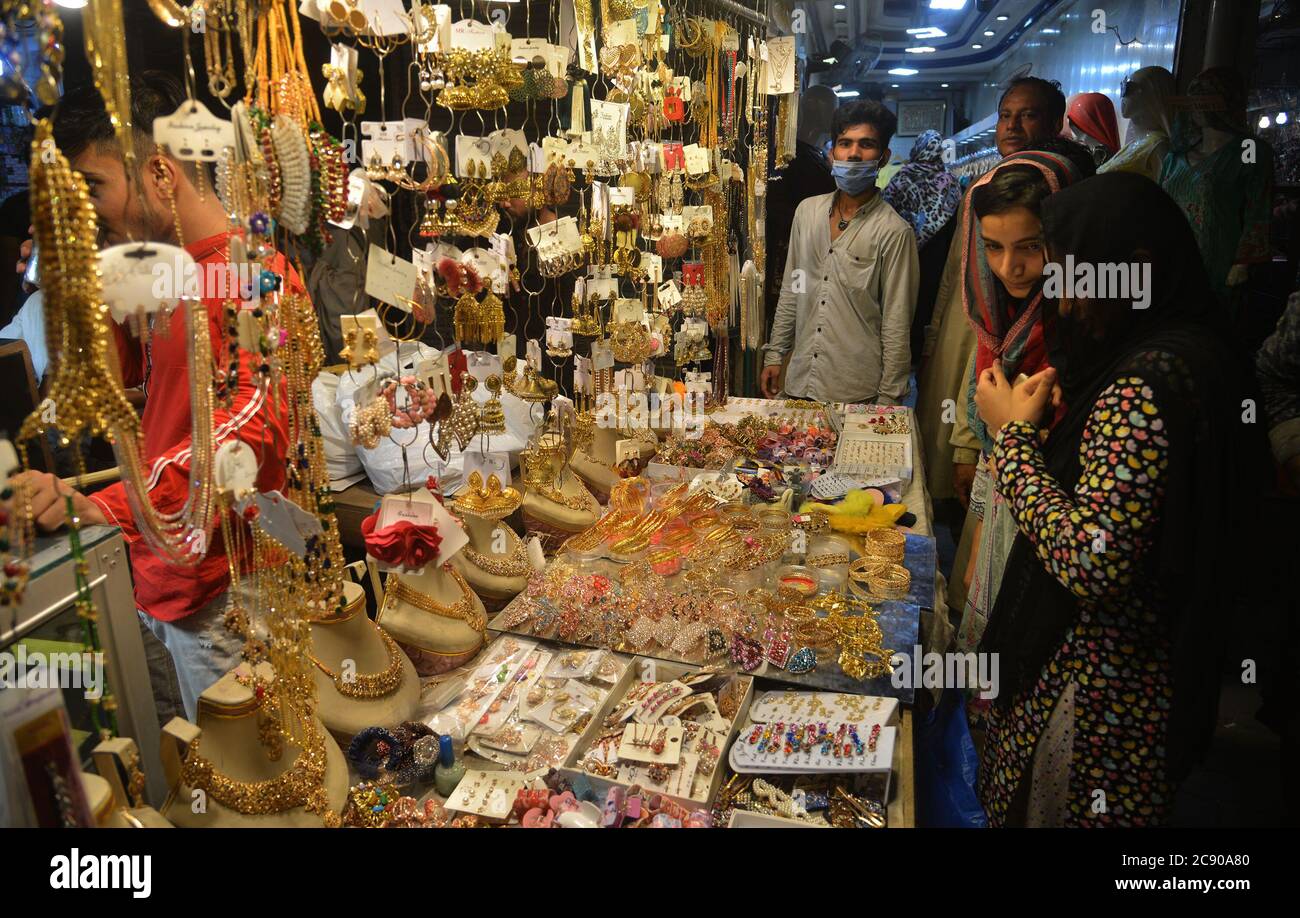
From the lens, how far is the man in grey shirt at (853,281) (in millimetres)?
3686

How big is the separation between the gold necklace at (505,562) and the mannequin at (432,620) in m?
0.16

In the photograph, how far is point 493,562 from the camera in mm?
2031

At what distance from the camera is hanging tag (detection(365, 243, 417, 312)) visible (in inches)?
55.3

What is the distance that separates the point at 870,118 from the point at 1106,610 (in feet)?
9.01

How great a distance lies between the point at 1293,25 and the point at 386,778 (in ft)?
13.7

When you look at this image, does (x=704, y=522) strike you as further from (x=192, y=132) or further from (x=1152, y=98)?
(x=1152, y=98)

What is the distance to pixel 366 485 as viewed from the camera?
3383 millimetres

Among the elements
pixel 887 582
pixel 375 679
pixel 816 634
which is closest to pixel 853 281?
pixel 887 582

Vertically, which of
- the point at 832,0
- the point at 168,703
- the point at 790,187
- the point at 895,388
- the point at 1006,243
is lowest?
the point at 168,703

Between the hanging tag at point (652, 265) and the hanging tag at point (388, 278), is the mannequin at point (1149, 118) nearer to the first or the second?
the hanging tag at point (652, 265)

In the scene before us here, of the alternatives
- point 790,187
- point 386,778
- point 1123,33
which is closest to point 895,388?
point 790,187

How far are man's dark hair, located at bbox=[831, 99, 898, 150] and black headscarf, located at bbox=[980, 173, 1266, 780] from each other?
2297 millimetres

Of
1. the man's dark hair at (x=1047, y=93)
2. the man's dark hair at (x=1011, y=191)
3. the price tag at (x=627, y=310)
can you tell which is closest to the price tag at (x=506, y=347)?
the price tag at (x=627, y=310)

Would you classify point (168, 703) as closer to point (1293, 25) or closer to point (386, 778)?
point (386, 778)
